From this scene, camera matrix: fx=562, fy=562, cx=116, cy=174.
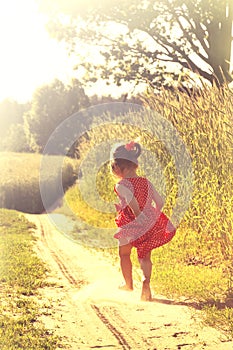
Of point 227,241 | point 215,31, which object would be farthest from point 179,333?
point 215,31

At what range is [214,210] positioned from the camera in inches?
261

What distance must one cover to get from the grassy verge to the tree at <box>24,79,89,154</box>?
34006 mm

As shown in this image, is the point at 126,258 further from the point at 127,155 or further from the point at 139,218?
the point at 127,155

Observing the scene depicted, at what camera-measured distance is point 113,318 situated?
5031 millimetres

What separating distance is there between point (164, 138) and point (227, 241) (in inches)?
120

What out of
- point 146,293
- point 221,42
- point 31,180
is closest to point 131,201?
point 146,293

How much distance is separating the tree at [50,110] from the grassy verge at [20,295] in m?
34.0

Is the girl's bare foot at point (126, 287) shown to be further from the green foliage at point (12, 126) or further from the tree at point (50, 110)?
the green foliage at point (12, 126)

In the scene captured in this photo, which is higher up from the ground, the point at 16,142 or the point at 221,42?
the point at 221,42

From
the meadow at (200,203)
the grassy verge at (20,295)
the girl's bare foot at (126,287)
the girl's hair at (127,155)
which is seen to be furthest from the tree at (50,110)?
the girl's hair at (127,155)

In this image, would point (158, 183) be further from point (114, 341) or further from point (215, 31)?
point (215, 31)

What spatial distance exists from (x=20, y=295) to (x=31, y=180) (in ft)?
39.1

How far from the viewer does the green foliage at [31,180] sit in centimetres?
1712

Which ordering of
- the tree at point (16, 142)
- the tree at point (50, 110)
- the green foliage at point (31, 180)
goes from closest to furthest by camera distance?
the green foliage at point (31, 180), the tree at point (50, 110), the tree at point (16, 142)
